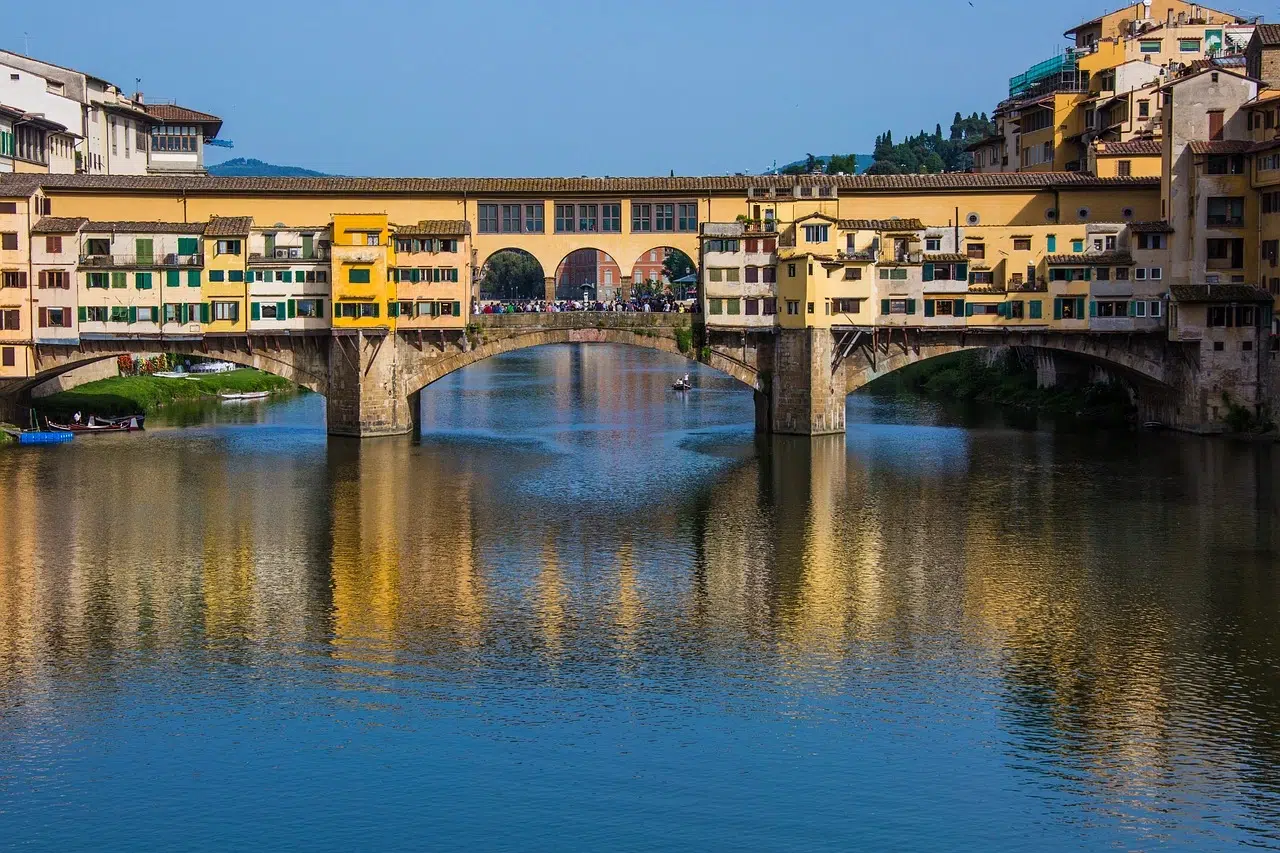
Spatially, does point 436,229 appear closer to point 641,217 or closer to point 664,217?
point 641,217

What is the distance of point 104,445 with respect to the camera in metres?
69.7

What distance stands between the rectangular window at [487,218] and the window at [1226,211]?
30172 millimetres

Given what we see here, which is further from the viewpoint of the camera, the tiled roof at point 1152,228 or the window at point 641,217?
the window at point 641,217

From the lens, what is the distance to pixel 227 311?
234 ft

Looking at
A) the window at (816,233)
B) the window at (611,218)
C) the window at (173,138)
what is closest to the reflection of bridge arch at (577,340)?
the window at (611,218)

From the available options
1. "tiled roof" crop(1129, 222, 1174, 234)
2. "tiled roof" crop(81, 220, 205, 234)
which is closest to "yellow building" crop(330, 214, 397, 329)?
"tiled roof" crop(81, 220, 205, 234)

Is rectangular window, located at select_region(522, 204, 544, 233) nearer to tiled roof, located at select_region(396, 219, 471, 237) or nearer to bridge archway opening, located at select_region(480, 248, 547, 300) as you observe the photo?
tiled roof, located at select_region(396, 219, 471, 237)

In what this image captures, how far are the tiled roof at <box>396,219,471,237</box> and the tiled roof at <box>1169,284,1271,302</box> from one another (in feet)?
96.3

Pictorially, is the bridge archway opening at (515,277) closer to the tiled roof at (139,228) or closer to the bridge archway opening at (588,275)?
the bridge archway opening at (588,275)

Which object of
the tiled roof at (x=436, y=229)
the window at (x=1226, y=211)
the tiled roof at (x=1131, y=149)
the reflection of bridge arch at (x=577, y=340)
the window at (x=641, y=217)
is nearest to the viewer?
the window at (x=1226, y=211)

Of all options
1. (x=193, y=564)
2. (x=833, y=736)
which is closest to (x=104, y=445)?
(x=193, y=564)

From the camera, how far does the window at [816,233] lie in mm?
70250

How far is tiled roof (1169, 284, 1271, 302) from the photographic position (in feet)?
222

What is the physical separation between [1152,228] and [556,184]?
25.4 meters
